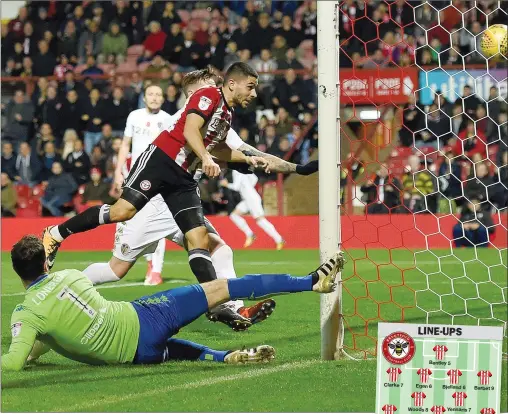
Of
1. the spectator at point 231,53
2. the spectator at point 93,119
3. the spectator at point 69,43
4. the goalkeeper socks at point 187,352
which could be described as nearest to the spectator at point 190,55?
the spectator at point 231,53

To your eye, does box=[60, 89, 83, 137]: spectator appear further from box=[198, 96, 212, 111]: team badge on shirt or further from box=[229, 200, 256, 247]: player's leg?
box=[198, 96, 212, 111]: team badge on shirt

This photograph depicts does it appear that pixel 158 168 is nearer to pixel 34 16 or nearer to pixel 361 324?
pixel 361 324

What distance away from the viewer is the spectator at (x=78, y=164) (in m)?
18.8

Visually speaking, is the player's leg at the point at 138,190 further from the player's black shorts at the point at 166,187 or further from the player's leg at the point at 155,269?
the player's leg at the point at 155,269

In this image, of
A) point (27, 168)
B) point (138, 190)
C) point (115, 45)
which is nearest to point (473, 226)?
point (27, 168)

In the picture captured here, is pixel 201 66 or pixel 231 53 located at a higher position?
pixel 231 53

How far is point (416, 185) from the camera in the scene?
57.1 ft

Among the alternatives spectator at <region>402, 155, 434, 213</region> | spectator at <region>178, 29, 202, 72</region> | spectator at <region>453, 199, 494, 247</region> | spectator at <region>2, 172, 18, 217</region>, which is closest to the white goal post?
spectator at <region>453, 199, 494, 247</region>

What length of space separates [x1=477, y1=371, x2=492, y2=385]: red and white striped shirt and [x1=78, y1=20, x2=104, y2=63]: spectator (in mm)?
17592

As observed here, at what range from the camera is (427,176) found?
17297 millimetres

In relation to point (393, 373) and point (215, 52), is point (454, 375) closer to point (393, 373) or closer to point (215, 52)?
point (393, 373)

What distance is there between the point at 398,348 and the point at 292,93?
14.5 m

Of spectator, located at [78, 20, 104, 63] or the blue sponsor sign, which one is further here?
spectator, located at [78, 20, 104, 63]

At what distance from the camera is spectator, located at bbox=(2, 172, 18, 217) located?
18516 mm
